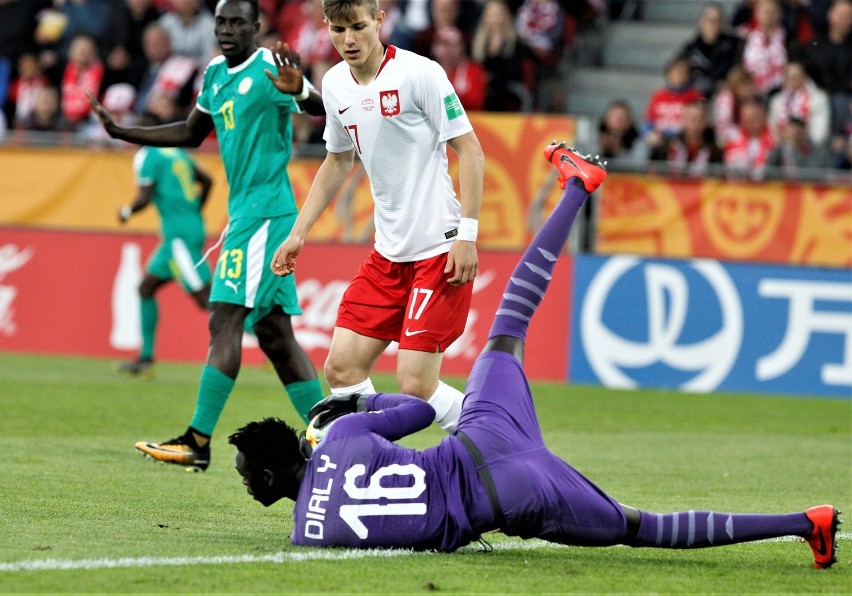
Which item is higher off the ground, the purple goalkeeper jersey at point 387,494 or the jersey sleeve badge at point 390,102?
the jersey sleeve badge at point 390,102

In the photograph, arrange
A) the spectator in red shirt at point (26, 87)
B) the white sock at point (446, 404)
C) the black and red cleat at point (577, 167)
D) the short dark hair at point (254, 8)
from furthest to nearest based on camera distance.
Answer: the spectator in red shirt at point (26, 87)
the short dark hair at point (254, 8)
the white sock at point (446, 404)
the black and red cleat at point (577, 167)

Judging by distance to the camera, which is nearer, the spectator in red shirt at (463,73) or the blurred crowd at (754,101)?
the blurred crowd at (754,101)

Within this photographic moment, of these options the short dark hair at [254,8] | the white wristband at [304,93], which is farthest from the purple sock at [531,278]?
the short dark hair at [254,8]

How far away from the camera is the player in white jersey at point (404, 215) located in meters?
6.26

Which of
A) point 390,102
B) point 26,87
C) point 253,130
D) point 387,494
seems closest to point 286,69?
point 390,102

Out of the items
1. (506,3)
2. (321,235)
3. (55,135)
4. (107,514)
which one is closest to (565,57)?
(506,3)

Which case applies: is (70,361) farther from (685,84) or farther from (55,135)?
(685,84)

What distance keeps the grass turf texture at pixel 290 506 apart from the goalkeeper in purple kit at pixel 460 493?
0.39ft

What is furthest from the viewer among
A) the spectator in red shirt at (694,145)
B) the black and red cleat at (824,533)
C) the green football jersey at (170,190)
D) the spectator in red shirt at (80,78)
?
the spectator in red shirt at (80,78)

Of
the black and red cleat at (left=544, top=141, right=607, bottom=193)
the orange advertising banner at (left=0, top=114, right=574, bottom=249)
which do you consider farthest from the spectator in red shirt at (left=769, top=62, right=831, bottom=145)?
the black and red cleat at (left=544, top=141, right=607, bottom=193)

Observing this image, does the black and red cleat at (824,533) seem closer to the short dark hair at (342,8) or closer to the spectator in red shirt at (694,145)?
the short dark hair at (342,8)

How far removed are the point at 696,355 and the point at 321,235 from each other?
407 centimetres

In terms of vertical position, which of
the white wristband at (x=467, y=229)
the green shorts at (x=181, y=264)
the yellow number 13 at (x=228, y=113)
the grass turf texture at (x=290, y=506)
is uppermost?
the yellow number 13 at (x=228, y=113)

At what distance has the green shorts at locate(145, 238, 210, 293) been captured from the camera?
13.4 meters
